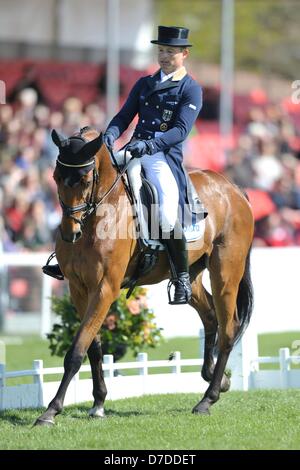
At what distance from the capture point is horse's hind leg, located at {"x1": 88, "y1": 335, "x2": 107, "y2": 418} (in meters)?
8.68

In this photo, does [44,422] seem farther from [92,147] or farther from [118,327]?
[118,327]

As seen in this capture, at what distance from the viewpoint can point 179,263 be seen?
893 cm

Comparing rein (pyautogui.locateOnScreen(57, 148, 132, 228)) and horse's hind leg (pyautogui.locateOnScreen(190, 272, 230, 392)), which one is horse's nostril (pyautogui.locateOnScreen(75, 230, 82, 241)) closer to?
rein (pyautogui.locateOnScreen(57, 148, 132, 228))

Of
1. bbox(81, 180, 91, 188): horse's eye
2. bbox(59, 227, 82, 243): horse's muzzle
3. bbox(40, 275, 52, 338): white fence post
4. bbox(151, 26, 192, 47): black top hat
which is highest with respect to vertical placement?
bbox(151, 26, 192, 47): black top hat

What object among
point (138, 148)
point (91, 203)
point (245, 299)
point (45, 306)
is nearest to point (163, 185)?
point (138, 148)

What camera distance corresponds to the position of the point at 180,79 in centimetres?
896

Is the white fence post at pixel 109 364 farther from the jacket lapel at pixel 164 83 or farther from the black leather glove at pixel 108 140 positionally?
the jacket lapel at pixel 164 83

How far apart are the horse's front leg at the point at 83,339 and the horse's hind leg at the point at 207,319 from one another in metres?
1.51

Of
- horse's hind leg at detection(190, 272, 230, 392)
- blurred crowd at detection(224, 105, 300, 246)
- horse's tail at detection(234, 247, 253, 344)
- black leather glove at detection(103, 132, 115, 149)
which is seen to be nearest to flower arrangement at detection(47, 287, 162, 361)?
horse's hind leg at detection(190, 272, 230, 392)

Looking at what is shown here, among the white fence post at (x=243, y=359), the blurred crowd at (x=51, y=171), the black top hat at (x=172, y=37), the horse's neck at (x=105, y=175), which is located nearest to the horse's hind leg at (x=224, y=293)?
the white fence post at (x=243, y=359)

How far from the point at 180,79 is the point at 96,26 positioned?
18.8 meters

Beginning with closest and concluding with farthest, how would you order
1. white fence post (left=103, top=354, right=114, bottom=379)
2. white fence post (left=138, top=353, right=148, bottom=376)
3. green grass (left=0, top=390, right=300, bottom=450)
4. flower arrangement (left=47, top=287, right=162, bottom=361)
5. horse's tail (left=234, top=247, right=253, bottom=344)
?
green grass (left=0, top=390, right=300, bottom=450)
white fence post (left=103, top=354, right=114, bottom=379)
horse's tail (left=234, top=247, right=253, bottom=344)
white fence post (left=138, top=353, right=148, bottom=376)
flower arrangement (left=47, top=287, right=162, bottom=361)

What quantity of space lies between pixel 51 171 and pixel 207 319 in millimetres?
9441

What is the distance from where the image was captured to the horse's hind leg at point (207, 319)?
959 centimetres
